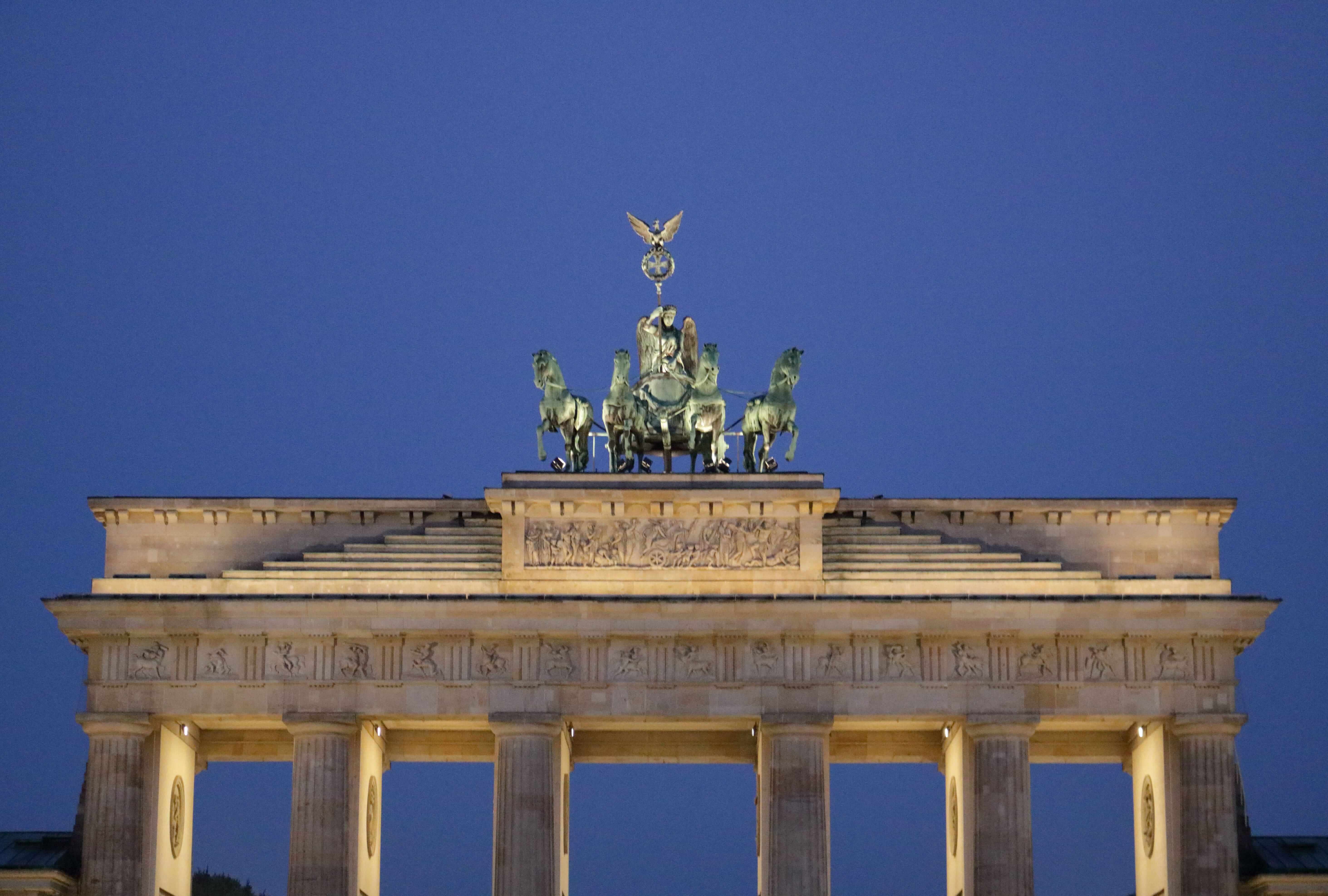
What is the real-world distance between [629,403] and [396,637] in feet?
23.9

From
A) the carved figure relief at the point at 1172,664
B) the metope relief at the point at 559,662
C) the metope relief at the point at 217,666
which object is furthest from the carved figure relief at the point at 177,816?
the carved figure relief at the point at 1172,664

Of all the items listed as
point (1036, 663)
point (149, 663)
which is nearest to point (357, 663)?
point (149, 663)

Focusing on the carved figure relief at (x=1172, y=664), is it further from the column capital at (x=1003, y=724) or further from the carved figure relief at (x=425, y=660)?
the carved figure relief at (x=425, y=660)

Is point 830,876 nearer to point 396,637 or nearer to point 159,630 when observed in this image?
point 396,637

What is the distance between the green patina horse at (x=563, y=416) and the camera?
53.5 m

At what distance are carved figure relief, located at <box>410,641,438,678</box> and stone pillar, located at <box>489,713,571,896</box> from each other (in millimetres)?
1612

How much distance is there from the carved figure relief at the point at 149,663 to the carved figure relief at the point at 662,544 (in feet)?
25.8

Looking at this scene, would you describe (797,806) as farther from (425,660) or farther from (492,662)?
(425,660)

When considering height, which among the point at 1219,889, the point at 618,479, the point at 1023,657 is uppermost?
the point at 618,479

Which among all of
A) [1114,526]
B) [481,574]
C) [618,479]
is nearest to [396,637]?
[481,574]

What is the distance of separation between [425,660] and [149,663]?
5.76 m

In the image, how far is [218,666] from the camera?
51.2m

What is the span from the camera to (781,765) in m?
50.8

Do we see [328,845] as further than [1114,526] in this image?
No
